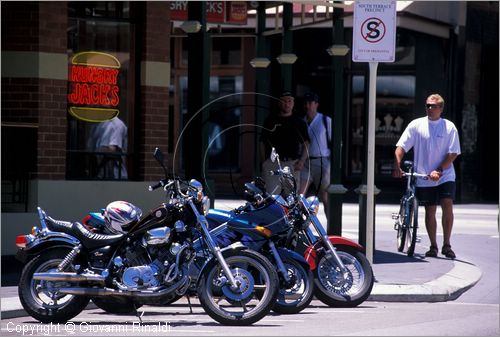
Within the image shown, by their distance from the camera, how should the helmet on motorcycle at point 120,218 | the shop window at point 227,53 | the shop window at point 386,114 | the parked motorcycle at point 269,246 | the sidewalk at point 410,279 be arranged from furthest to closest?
the shop window at point 227,53, the shop window at point 386,114, the sidewalk at point 410,279, the parked motorcycle at point 269,246, the helmet on motorcycle at point 120,218

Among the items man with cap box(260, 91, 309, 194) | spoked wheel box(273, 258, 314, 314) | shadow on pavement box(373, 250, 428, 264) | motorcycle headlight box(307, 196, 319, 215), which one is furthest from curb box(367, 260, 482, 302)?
man with cap box(260, 91, 309, 194)

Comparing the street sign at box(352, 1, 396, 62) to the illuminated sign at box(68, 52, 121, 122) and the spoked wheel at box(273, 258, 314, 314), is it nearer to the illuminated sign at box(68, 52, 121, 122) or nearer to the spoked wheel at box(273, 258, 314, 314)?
the spoked wheel at box(273, 258, 314, 314)

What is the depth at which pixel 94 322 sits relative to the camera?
8773mm

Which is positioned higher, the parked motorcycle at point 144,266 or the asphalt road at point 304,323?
the parked motorcycle at point 144,266

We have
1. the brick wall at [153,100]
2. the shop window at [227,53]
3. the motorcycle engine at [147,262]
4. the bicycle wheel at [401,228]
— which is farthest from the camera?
the shop window at [227,53]

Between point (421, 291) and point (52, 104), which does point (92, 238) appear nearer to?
point (421, 291)

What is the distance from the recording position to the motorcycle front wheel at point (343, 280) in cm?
963

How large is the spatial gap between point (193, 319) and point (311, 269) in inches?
47.4

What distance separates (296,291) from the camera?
9281 mm

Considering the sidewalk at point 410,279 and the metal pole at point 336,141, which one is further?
the metal pole at point 336,141

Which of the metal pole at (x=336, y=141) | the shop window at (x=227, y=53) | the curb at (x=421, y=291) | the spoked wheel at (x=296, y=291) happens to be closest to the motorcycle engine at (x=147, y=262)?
the spoked wheel at (x=296, y=291)

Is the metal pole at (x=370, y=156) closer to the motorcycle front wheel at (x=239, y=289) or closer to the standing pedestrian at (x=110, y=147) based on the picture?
the motorcycle front wheel at (x=239, y=289)

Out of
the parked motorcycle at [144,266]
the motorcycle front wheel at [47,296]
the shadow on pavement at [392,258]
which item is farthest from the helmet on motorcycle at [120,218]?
the shadow on pavement at [392,258]

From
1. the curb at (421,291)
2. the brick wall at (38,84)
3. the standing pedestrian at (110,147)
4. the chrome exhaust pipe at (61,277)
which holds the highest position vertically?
the brick wall at (38,84)
